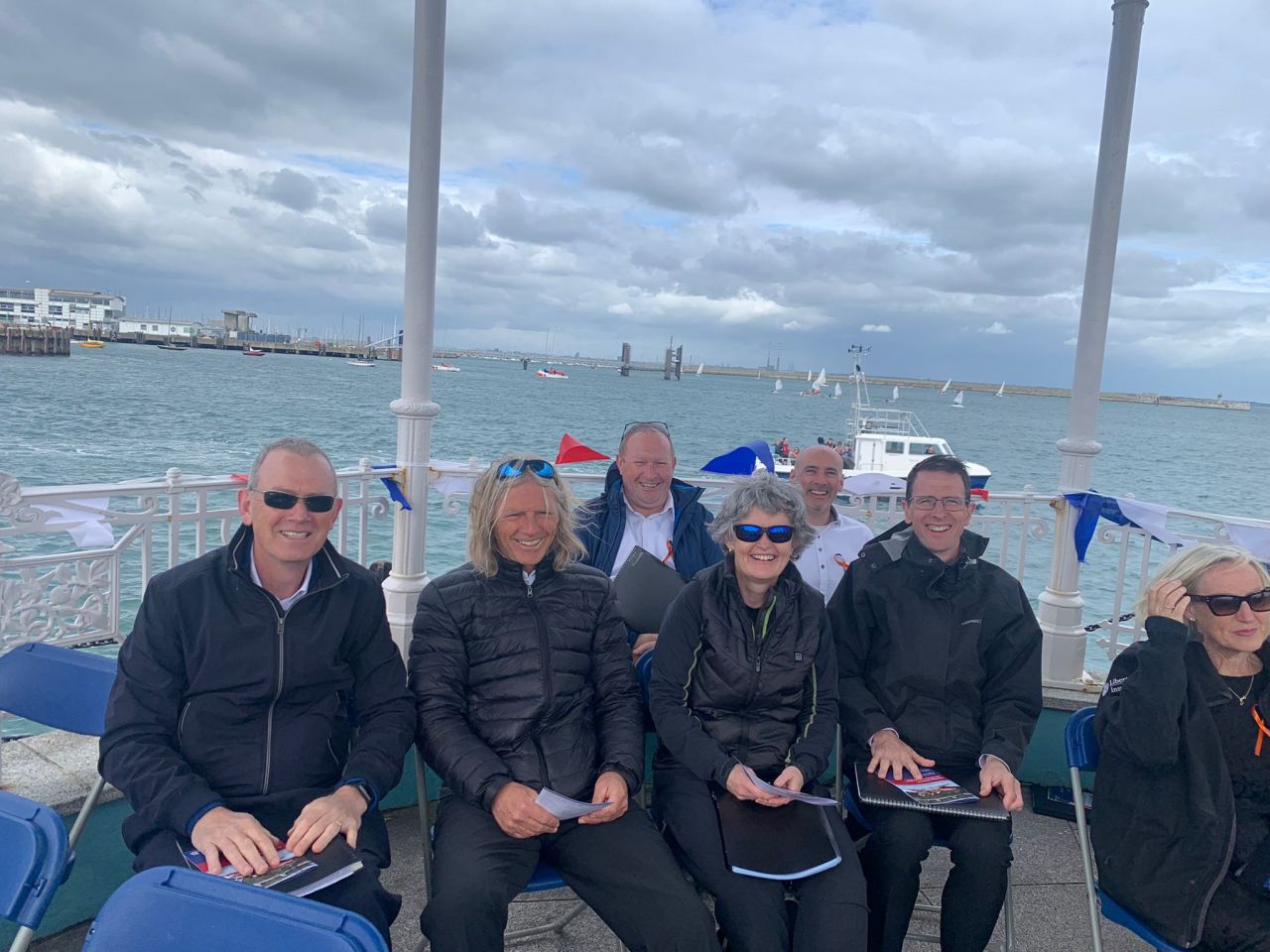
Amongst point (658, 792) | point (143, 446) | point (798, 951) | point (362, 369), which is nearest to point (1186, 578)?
point (798, 951)

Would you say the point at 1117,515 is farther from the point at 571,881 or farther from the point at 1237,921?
the point at 571,881

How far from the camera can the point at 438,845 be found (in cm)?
225

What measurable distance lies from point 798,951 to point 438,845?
964 millimetres

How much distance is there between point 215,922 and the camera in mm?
1283

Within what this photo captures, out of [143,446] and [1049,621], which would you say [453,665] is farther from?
[143,446]

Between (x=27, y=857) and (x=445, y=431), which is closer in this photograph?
(x=27, y=857)

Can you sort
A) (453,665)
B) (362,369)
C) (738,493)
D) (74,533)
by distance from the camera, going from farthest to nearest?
(362,369)
(74,533)
(738,493)
(453,665)

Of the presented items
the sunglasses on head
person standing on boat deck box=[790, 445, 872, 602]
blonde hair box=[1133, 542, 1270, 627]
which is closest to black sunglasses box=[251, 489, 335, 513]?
the sunglasses on head

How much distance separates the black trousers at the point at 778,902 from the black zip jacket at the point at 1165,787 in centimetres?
70

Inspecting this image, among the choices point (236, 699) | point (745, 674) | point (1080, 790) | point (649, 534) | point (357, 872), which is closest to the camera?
point (357, 872)

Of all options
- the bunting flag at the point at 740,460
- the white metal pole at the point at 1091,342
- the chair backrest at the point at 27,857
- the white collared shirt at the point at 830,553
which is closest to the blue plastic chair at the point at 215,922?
the chair backrest at the point at 27,857

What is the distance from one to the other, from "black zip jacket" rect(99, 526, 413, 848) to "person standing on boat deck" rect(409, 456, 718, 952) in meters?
0.22

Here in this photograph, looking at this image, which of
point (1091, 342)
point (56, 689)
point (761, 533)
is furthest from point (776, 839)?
point (1091, 342)

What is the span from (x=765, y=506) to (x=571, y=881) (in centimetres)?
119
